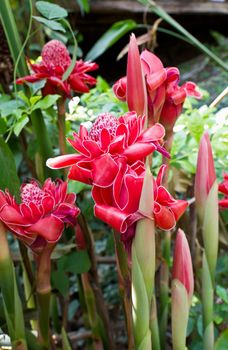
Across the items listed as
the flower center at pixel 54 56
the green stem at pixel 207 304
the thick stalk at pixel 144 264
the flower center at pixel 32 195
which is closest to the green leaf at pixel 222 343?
the green stem at pixel 207 304

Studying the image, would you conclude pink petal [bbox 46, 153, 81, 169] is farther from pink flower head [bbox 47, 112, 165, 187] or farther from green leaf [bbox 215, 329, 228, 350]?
green leaf [bbox 215, 329, 228, 350]

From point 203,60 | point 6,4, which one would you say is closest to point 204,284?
point 6,4

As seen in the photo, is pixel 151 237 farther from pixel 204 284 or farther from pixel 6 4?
pixel 6 4

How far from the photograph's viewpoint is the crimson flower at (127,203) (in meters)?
0.37

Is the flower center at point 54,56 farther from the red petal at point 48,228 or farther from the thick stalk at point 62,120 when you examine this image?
the red petal at point 48,228

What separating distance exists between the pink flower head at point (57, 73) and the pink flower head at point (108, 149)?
195 mm

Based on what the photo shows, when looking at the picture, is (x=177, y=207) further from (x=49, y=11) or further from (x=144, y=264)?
(x=49, y=11)

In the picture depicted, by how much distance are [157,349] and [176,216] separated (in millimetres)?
173

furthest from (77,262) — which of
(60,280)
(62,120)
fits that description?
(62,120)

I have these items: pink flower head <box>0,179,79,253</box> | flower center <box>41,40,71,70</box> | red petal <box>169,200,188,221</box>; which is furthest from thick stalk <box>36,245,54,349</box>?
flower center <box>41,40,71,70</box>

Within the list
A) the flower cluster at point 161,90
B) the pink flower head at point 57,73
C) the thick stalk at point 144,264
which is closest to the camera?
the thick stalk at point 144,264

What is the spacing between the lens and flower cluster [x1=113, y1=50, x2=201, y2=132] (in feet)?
1.52

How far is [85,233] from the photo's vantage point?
0.61 metres

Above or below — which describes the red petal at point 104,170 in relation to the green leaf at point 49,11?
below
